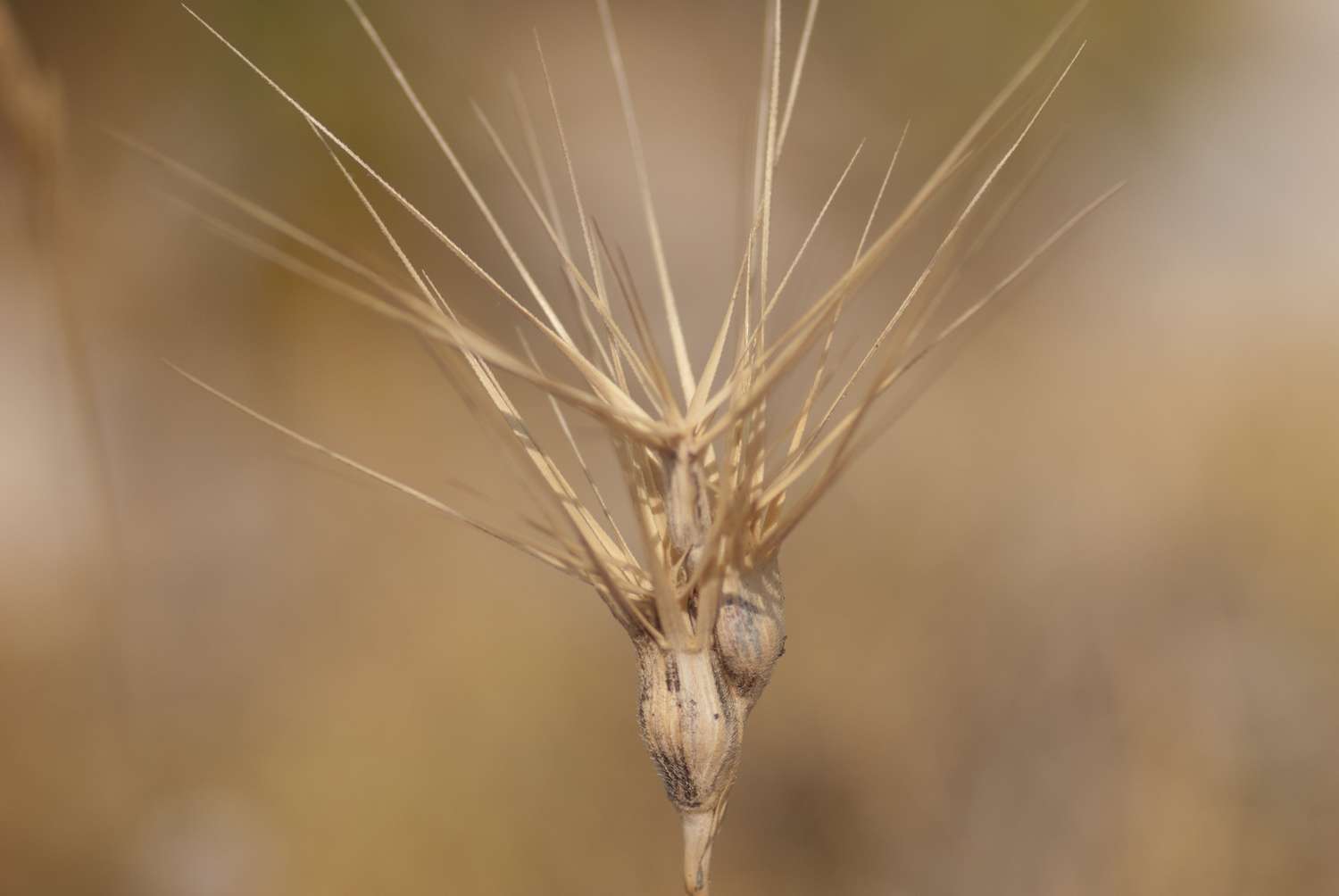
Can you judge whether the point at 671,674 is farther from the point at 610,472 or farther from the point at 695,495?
the point at 610,472

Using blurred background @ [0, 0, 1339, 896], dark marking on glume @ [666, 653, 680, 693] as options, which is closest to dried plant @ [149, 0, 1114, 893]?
dark marking on glume @ [666, 653, 680, 693]

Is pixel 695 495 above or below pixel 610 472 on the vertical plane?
above

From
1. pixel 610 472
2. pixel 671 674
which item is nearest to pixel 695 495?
pixel 671 674

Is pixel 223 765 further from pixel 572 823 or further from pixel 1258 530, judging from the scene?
pixel 1258 530

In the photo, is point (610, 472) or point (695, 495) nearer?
point (695, 495)

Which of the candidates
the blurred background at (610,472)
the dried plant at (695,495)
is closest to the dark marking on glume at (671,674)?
the dried plant at (695,495)

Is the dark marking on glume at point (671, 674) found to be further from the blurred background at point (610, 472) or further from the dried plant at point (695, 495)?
the blurred background at point (610, 472)

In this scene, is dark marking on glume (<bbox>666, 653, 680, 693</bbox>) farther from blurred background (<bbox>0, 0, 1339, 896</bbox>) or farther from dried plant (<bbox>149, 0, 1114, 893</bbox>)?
blurred background (<bbox>0, 0, 1339, 896</bbox>)

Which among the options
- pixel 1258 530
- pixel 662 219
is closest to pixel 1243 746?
pixel 1258 530
